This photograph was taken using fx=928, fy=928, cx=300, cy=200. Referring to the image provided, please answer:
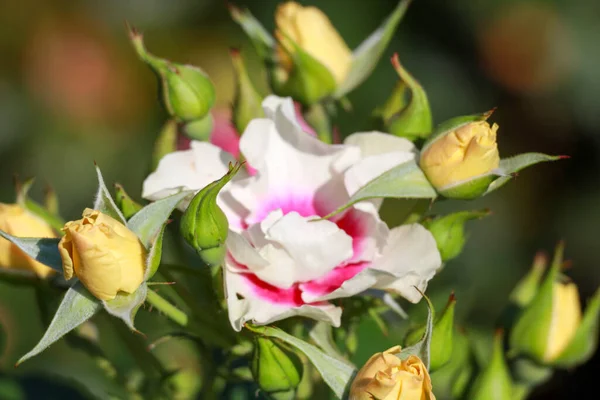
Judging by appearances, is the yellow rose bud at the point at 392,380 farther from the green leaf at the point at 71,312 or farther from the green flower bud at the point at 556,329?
the green flower bud at the point at 556,329

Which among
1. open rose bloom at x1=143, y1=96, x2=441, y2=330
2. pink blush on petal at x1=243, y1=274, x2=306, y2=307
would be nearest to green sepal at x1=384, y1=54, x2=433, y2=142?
open rose bloom at x1=143, y1=96, x2=441, y2=330

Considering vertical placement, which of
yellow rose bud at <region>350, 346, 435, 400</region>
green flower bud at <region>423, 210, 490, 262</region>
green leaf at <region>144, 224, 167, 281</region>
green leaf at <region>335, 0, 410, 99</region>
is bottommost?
green flower bud at <region>423, 210, 490, 262</region>

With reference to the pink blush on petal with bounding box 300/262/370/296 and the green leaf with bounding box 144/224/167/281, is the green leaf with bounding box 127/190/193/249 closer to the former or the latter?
the green leaf with bounding box 144/224/167/281

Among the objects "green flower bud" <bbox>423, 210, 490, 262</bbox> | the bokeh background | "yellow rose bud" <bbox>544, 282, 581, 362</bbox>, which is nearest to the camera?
"green flower bud" <bbox>423, 210, 490, 262</bbox>

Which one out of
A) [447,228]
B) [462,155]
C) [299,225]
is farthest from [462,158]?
[299,225]

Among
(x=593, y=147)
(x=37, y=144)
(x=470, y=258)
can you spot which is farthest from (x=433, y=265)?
(x=37, y=144)

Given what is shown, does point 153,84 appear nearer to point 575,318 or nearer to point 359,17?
point 359,17
